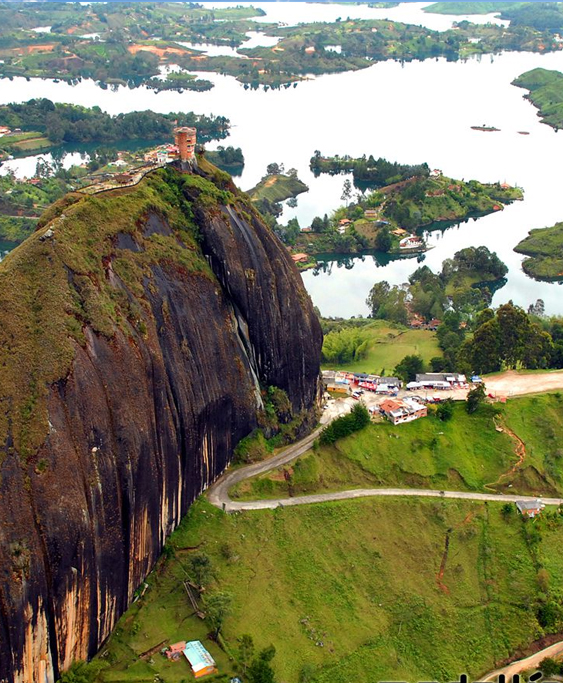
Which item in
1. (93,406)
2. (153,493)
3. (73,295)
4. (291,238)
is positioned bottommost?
(291,238)

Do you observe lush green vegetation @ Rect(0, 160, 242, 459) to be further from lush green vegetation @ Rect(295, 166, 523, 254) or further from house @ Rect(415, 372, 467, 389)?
lush green vegetation @ Rect(295, 166, 523, 254)

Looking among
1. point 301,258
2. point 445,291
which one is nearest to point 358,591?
point 445,291

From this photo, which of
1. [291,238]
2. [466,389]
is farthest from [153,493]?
[291,238]

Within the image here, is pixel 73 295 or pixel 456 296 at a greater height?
pixel 73 295

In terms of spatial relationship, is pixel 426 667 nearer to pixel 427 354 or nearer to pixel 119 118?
pixel 427 354

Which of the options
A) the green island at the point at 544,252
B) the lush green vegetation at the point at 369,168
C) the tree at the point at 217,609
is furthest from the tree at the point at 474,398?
the lush green vegetation at the point at 369,168

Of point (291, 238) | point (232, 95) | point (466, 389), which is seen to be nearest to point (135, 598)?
point (466, 389)

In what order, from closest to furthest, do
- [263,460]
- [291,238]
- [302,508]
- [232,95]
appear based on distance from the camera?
1. [302,508]
2. [263,460]
3. [291,238]
4. [232,95]

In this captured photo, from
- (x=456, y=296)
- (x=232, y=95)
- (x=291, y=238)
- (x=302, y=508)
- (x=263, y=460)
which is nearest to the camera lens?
(x=302, y=508)

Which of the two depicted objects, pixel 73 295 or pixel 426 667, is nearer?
pixel 73 295
